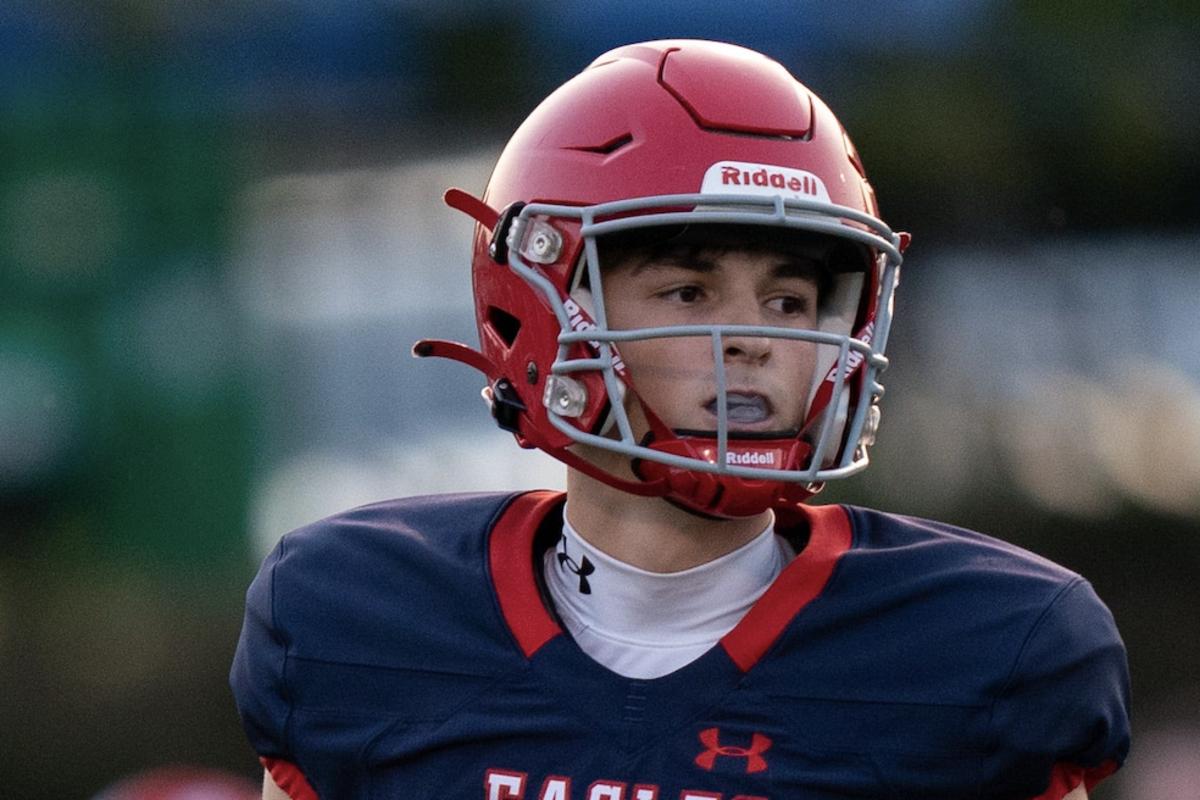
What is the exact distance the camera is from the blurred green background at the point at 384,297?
2904mm

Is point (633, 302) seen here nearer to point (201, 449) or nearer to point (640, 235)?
point (640, 235)

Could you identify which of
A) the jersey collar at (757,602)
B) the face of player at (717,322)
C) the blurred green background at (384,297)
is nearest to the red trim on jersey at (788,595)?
the jersey collar at (757,602)

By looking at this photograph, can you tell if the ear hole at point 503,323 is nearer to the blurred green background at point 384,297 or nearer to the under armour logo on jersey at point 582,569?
the under armour logo on jersey at point 582,569

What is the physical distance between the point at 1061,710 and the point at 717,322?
1.35ft

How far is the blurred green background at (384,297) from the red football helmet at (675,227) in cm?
130

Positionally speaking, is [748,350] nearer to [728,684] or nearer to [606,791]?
[728,684]

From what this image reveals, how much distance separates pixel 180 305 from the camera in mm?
2939

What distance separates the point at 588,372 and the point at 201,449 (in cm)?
152

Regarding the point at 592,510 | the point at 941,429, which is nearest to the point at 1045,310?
the point at 941,429

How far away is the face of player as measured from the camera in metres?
1.51

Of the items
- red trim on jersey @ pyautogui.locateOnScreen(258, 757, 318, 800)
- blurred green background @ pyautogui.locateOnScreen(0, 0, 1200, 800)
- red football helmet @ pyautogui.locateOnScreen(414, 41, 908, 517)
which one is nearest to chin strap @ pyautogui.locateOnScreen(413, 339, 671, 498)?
red football helmet @ pyautogui.locateOnScreen(414, 41, 908, 517)

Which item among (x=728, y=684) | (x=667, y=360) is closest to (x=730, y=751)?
(x=728, y=684)

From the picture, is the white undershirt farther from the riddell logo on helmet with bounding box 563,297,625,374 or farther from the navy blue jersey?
the riddell logo on helmet with bounding box 563,297,625,374

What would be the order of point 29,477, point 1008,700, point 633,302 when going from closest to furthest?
point 1008,700 → point 633,302 → point 29,477
